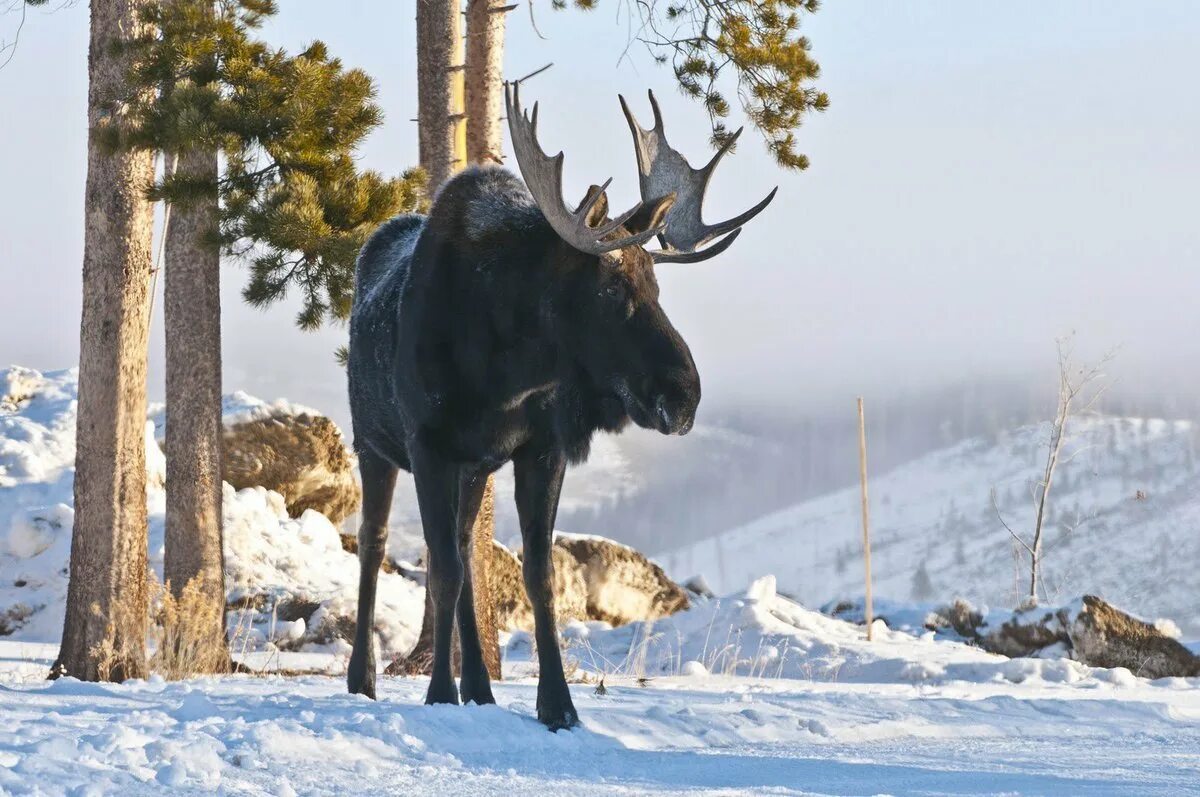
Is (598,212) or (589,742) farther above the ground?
(598,212)

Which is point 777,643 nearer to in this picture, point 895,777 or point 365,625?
point 365,625

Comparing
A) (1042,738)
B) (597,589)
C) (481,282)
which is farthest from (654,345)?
(597,589)

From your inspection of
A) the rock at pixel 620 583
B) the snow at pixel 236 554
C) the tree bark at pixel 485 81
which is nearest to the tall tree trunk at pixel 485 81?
the tree bark at pixel 485 81

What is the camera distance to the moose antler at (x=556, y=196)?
5.26 metres

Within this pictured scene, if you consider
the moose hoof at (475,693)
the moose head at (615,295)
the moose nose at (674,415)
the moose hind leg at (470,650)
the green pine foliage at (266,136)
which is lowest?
the moose hoof at (475,693)

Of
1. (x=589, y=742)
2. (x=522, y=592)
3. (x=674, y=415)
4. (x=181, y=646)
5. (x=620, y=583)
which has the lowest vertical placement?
(x=589, y=742)

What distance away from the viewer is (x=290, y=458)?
1516 cm

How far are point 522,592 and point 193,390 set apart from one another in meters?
5.28

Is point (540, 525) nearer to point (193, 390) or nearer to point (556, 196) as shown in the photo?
point (556, 196)

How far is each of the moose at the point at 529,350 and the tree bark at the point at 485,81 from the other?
494 cm

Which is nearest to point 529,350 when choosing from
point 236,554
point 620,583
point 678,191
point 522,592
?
point 678,191

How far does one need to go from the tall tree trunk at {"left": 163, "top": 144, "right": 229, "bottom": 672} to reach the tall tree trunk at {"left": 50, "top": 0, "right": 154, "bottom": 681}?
63 centimetres

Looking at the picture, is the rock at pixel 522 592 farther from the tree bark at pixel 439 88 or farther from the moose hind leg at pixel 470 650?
the moose hind leg at pixel 470 650

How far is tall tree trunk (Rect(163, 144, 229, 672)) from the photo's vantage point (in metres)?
10.2
